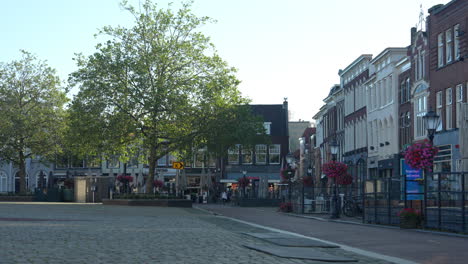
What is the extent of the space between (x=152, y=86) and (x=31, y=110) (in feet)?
71.8

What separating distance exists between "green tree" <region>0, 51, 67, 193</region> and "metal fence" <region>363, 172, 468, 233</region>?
43292mm

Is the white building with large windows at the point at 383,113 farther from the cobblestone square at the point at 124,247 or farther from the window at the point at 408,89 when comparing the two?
the cobblestone square at the point at 124,247

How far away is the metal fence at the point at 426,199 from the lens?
23156 millimetres

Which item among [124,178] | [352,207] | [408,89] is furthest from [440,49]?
[124,178]

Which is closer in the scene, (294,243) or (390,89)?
(294,243)

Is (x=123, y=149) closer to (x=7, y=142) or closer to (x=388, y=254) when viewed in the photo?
(x=7, y=142)

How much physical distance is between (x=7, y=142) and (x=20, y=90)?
479 centimetres

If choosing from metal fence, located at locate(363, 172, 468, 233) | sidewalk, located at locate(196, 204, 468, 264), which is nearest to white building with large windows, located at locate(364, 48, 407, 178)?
metal fence, located at locate(363, 172, 468, 233)

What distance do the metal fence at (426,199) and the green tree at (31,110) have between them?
4329 cm

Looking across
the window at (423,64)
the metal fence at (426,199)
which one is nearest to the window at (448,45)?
the window at (423,64)

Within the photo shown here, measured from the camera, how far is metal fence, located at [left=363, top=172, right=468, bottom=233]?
76.0ft

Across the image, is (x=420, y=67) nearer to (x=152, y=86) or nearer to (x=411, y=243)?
(x=152, y=86)

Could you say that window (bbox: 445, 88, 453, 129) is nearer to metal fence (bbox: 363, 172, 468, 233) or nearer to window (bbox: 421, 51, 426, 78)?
window (bbox: 421, 51, 426, 78)

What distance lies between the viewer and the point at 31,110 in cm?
6975
